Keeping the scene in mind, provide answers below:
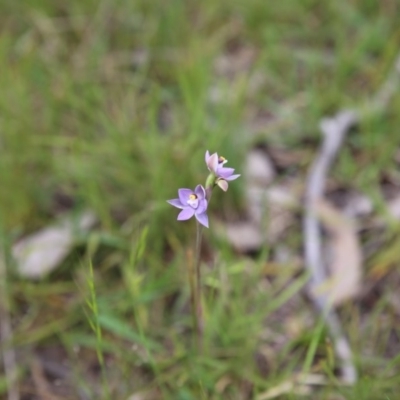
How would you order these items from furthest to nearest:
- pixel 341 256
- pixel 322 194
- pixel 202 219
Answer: pixel 322 194 < pixel 341 256 < pixel 202 219

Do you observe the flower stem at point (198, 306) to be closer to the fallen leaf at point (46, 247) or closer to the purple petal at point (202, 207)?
→ the purple petal at point (202, 207)

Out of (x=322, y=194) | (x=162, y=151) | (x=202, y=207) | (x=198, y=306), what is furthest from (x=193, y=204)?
(x=322, y=194)

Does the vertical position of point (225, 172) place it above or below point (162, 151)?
below

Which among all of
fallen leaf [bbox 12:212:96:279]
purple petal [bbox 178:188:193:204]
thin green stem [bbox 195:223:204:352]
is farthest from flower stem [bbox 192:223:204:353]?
fallen leaf [bbox 12:212:96:279]

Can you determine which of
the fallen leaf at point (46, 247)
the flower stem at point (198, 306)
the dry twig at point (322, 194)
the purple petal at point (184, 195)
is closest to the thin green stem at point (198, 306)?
the flower stem at point (198, 306)

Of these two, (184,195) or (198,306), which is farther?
(198,306)

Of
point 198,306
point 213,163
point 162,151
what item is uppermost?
point 162,151

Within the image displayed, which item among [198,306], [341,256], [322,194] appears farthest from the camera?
[322,194]

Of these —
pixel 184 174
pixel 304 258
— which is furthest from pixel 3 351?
pixel 304 258

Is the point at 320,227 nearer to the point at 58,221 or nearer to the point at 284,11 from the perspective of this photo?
the point at 58,221

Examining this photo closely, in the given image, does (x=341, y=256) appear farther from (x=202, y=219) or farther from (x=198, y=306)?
(x=202, y=219)
